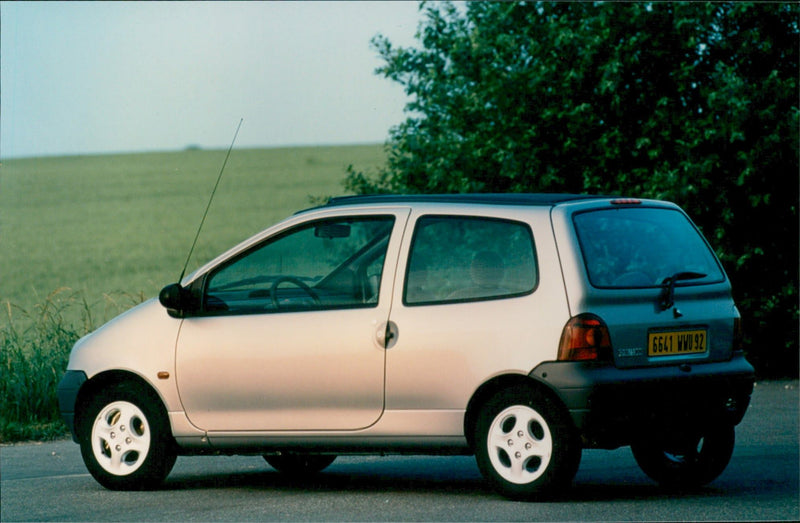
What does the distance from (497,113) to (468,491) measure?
370 inches

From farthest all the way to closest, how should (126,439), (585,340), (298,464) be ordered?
(298,464)
(126,439)
(585,340)

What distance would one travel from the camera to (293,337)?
27.9ft

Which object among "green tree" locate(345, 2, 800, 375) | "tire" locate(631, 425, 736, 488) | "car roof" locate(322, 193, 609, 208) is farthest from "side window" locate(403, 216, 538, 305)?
"green tree" locate(345, 2, 800, 375)

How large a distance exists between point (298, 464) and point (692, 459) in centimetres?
264

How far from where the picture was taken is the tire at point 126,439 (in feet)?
→ 29.0

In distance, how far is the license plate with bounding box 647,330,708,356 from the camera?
8.05m

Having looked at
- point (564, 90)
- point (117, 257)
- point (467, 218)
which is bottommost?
point (117, 257)

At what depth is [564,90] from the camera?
55.6 feet

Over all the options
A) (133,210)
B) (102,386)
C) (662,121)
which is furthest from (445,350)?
(133,210)

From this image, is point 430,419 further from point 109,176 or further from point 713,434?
point 109,176

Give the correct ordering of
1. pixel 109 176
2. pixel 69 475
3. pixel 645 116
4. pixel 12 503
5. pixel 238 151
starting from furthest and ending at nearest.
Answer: pixel 238 151 → pixel 109 176 → pixel 645 116 → pixel 69 475 → pixel 12 503

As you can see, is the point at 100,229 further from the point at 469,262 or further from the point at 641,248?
the point at 641,248

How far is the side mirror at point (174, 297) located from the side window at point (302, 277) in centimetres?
13

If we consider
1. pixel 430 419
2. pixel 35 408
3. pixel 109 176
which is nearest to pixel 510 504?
pixel 430 419
